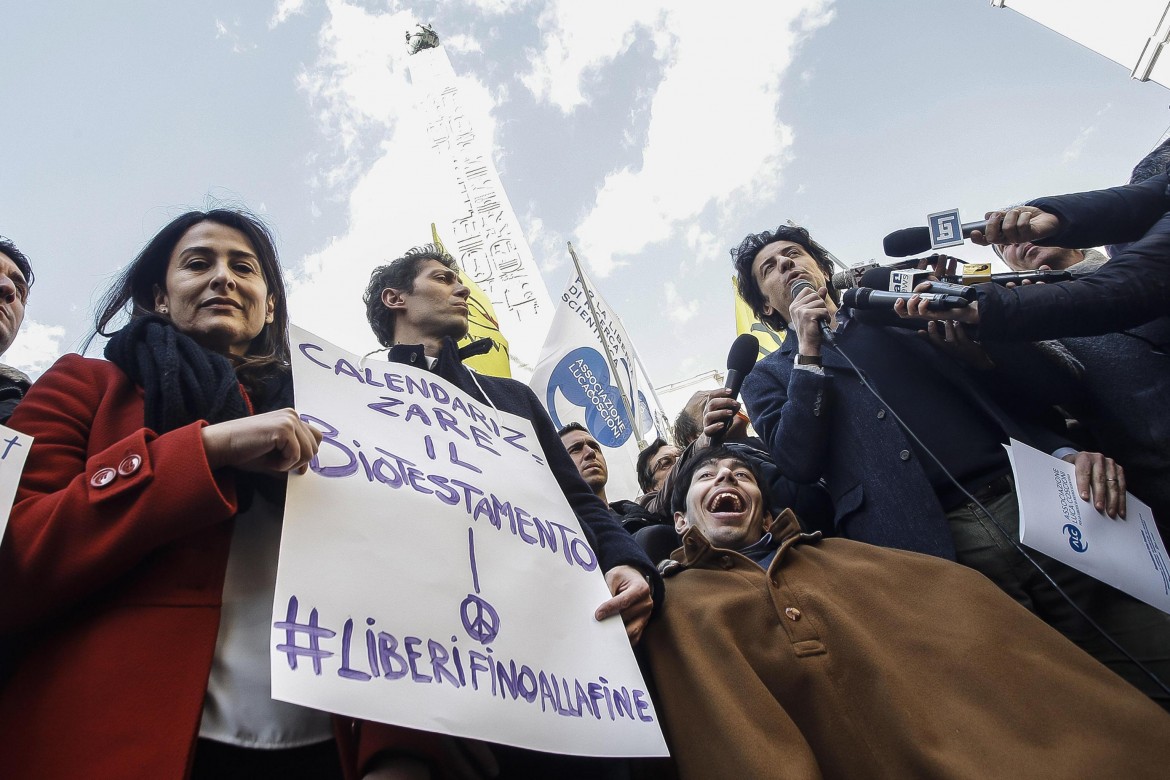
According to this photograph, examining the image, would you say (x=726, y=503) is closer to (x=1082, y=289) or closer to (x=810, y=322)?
(x=810, y=322)

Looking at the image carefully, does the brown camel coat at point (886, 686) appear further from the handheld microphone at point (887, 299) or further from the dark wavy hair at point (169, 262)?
the dark wavy hair at point (169, 262)

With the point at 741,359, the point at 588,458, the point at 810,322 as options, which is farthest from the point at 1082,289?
the point at 588,458

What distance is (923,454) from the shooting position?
2.10 m

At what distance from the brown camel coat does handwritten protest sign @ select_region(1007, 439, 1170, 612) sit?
0.19m

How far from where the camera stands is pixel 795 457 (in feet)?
7.51

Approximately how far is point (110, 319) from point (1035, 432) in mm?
2553

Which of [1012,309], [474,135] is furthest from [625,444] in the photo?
[474,135]

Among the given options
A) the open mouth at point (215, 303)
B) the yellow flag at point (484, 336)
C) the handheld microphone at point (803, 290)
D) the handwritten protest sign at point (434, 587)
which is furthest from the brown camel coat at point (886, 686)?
the yellow flag at point (484, 336)

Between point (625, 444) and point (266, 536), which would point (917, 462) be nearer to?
point (266, 536)

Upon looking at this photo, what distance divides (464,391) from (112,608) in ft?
3.10

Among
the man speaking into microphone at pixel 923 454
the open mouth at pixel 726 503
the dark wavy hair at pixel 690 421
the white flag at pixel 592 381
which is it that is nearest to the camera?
the man speaking into microphone at pixel 923 454

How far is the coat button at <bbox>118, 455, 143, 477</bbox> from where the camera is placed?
1120 mm

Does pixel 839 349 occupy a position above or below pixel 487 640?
above

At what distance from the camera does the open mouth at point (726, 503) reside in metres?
2.47
